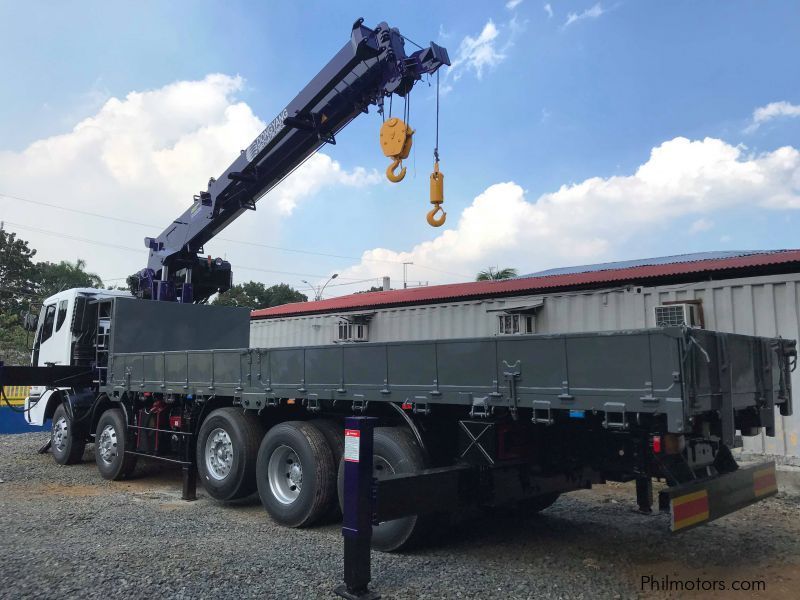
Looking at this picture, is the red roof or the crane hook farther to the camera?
the red roof

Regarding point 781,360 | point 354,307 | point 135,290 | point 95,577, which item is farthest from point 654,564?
point 354,307

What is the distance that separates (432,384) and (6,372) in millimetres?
7342

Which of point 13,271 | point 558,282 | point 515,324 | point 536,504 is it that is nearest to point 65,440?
point 536,504

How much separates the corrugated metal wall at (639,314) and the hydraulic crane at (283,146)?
438 cm

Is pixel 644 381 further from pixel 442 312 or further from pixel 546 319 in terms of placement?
pixel 442 312

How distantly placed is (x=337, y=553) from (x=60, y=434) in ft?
23.5

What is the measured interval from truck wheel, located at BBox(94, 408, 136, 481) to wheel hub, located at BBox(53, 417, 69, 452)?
1.05 m

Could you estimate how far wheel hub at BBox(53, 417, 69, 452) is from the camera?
33.5 ft

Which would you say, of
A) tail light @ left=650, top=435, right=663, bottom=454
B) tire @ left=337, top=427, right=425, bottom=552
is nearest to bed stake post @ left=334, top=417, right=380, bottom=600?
tire @ left=337, top=427, right=425, bottom=552

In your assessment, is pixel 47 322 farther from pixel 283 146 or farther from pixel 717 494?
pixel 717 494

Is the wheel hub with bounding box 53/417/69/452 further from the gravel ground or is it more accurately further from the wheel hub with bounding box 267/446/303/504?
the wheel hub with bounding box 267/446/303/504

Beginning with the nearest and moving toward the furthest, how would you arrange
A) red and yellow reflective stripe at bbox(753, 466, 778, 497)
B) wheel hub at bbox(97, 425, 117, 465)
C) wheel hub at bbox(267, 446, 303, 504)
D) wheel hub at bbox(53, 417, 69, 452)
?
red and yellow reflective stripe at bbox(753, 466, 778, 497) < wheel hub at bbox(267, 446, 303, 504) < wheel hub at bbox(97, 425, 117, 465) < wheel hub at bbox(53, 417, 69, 452)

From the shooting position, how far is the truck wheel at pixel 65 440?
10047mm

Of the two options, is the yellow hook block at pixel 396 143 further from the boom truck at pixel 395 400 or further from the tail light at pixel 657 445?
the tail light at pixel 657 445
